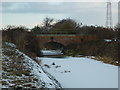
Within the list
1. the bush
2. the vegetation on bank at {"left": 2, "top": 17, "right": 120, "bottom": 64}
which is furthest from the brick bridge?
the bush

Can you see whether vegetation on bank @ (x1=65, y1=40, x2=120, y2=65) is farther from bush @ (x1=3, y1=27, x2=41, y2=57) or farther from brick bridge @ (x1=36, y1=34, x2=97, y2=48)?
bush @ (x1=3, y1=27, x2=41, y2=57)

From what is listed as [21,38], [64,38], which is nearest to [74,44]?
[64,38]

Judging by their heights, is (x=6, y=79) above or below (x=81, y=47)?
above

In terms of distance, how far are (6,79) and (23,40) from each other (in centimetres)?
1464

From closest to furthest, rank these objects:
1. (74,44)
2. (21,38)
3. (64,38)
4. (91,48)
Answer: (21,38) → (91,48) → (74,44) → (64,38)

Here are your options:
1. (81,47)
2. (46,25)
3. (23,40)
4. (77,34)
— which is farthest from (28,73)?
(46,25)

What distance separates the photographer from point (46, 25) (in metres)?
48.3

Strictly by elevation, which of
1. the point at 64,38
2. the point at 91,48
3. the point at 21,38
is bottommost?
the point at 91,48

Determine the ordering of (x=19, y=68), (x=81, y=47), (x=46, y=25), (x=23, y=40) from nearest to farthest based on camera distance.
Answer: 1. (x=19, y=68)
2. (x=23, y=40)
3. (x=81, y=47)
4. (x=46, y=25)

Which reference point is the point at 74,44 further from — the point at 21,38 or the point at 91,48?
the point at 21,38

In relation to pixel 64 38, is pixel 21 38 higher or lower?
higher

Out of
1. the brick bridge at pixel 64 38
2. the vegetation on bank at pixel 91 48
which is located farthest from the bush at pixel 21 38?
the brick bridge at pixel 64 38

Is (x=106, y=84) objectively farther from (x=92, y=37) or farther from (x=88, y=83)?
(x=92, y=37)

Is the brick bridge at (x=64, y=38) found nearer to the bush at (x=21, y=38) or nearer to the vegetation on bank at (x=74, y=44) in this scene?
the vegetation on bank at (x=74, y=44)
